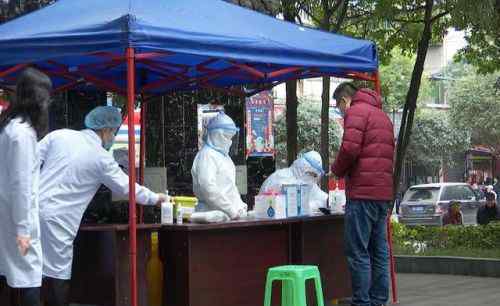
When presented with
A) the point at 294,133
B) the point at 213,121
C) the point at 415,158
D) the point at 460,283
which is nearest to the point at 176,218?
the point at 213,121

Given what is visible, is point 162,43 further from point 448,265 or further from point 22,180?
point 448,265

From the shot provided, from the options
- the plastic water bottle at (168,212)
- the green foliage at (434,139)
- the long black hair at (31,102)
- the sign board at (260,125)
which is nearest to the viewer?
the long black hair at (31,102)

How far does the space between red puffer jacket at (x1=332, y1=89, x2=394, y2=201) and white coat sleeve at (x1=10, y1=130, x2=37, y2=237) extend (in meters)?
3.15

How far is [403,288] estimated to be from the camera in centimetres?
1113

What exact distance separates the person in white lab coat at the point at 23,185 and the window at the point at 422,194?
23.5 meters

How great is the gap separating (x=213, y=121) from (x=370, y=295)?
2210mm

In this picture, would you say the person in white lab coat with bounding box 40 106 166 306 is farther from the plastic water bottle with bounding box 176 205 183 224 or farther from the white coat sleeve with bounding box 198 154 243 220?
the white coat sleeve with bounding box 198 154 243 220

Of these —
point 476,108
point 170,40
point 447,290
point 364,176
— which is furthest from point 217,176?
point 476,108

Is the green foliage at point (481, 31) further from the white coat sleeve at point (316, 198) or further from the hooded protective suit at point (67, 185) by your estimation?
the hooded protective suit at point (67, 185)

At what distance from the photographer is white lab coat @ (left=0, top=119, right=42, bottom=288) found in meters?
5.32

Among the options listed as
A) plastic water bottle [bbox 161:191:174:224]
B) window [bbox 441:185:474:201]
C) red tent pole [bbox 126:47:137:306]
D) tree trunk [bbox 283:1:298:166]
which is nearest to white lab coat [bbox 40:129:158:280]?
red tent pole [bbox 126:47:137:306]

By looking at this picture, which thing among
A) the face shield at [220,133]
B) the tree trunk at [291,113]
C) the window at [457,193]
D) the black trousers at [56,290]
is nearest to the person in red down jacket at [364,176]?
the face shield at [220,133]

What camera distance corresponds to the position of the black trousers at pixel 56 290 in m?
6.88

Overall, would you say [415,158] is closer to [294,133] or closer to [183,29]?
[294,133]
